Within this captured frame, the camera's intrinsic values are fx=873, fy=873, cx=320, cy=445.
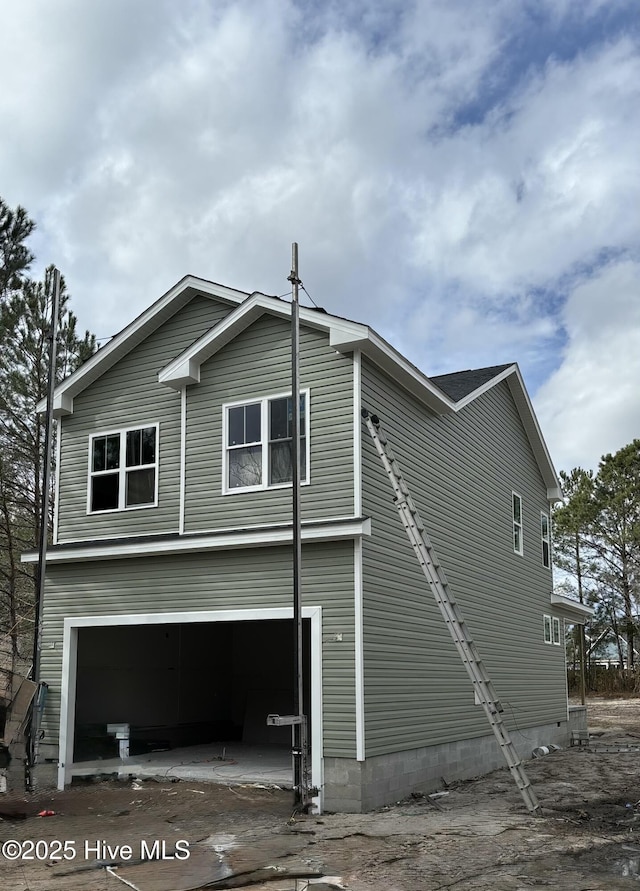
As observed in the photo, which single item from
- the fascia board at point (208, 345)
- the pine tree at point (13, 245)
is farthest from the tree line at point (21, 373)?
the fascia board at point (208, 345)

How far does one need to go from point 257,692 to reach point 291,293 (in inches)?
429

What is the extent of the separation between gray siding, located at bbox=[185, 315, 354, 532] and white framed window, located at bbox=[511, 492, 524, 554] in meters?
8.79

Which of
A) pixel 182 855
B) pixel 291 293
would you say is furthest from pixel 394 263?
pixel 182 855

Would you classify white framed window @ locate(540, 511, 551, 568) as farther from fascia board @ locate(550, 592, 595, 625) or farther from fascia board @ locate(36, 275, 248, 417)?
fascia board @ locate(36, 275, 248, 417)

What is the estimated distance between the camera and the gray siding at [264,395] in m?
13.0

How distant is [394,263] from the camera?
67.2ft

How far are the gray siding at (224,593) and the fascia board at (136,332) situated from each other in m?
3.22

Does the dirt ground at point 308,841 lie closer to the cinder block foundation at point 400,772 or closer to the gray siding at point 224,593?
the cinder block foundation at point 400,772

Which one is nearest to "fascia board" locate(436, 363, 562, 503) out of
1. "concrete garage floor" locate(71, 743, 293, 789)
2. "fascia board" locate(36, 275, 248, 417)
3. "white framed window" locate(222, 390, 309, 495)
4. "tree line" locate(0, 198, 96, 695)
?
"white framed window" locate(222, 390, 309, 495)

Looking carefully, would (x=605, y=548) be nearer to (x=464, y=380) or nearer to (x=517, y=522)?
(x=517, y=522)

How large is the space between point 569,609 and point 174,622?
14560 mm

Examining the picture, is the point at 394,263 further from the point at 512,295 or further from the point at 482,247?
the point at 512,295

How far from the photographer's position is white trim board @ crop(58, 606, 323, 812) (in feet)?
40.1

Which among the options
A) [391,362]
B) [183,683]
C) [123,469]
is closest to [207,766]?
[183,683]
